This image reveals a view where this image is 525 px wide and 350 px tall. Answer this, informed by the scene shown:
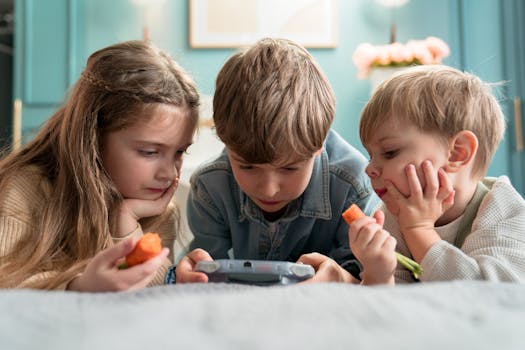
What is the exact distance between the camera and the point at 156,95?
1.33 metres

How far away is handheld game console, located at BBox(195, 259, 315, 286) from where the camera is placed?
3.04 feet

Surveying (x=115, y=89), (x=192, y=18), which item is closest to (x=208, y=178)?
(x=115, y=89)

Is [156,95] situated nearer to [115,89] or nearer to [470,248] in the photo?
[115,89]

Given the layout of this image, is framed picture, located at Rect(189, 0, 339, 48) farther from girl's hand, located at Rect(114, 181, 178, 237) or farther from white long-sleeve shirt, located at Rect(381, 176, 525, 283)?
white long-sleeve shirt, located at Rect(381, 176, 525, 283)

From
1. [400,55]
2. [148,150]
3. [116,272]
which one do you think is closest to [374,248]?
[116,272]

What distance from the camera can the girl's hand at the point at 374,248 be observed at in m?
0.96

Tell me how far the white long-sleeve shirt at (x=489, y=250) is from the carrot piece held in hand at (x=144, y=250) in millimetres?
500

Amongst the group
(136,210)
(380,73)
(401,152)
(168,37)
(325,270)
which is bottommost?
(325,270)

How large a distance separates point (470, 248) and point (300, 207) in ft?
1.42

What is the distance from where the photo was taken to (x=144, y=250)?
82 centimetres

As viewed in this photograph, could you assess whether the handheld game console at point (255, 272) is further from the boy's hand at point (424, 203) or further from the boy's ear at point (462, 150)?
the boy's ear at point (462, 150)

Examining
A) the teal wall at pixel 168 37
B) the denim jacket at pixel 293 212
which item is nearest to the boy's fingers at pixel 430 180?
the denim jacket at pixel 293 212

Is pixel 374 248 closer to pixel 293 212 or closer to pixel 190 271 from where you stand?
pixel 190 271

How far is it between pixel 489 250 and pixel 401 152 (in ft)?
0.84
